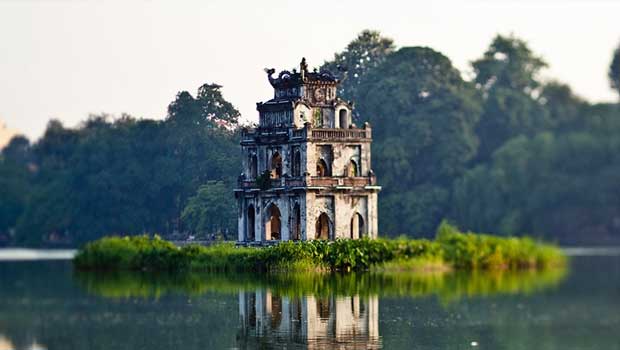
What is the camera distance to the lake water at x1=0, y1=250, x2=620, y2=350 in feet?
108

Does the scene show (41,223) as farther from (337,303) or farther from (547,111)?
(337,303)

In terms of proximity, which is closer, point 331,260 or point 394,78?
point 331,260

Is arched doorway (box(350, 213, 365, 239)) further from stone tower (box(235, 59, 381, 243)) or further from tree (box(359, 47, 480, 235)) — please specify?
tree (box(359, 47, 480, 235))

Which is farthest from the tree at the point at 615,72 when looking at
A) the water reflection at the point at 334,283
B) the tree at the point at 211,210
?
the tree at the point at 211,210

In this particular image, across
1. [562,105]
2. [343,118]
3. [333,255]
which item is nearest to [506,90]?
[562,105]

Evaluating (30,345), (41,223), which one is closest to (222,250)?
(30,345)

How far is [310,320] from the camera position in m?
35.7

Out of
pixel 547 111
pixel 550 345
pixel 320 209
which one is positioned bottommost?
pixel 550 345

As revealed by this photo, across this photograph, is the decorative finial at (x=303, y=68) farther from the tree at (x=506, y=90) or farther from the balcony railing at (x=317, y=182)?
the tree at (x=506, y=90)

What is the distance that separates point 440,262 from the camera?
51.2m

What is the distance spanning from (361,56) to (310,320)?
1442 inches

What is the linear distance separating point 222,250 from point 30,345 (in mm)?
17338

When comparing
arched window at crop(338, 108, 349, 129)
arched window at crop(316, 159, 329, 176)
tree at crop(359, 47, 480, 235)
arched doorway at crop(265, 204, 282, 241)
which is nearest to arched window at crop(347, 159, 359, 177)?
arched window at crop(316, 159, 329, 176)

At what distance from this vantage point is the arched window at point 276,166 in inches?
2053
